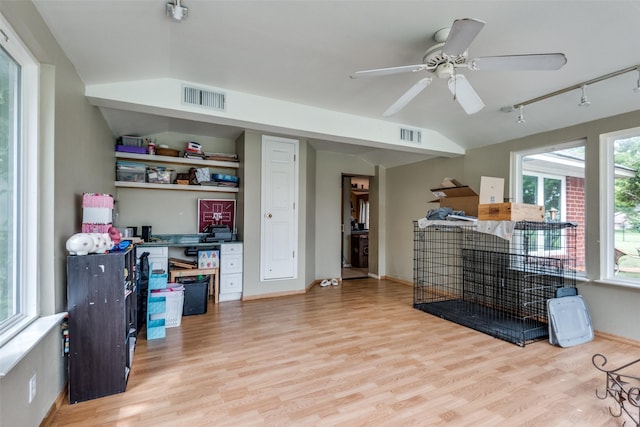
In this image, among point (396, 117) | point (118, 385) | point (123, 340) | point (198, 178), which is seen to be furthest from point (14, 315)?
point (396, 117)

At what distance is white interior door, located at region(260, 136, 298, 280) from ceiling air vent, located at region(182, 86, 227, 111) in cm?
149

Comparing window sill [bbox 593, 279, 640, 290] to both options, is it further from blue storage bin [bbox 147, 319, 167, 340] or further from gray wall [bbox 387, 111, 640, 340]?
blue storage bin [bbox 147, 319, 167, 340]

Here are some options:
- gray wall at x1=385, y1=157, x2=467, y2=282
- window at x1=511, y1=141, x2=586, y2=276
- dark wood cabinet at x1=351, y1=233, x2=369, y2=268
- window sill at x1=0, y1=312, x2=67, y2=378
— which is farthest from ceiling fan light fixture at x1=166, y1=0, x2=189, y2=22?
dark wood cabinet at x1=351, y1=233, x2=369, y2=268

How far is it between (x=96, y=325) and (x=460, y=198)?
13.8ft

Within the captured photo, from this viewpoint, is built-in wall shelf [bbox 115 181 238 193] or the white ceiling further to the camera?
built-in wall shelf [bbox 115 181 238 193]

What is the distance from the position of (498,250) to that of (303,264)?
9.01 ft

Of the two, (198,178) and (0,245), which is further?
(198,178)

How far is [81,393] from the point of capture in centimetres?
201

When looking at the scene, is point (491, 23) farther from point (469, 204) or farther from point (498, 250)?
point (498, 250)

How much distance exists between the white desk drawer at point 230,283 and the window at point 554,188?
360 cm

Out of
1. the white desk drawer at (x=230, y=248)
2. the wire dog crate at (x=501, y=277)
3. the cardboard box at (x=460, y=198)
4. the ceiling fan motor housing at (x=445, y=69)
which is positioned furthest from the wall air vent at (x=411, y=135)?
the white desk drawer at (x=230, y=248)

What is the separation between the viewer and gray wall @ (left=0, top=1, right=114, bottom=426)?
4.93 ft

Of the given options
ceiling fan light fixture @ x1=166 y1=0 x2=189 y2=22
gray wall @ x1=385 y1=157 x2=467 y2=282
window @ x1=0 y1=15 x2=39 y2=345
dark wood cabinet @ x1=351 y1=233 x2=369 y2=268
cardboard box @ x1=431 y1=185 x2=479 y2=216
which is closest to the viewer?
window @ x1=0 y1=15 x2=39 y2=345

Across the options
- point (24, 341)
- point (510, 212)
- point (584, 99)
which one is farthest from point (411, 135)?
point (24, 341)
